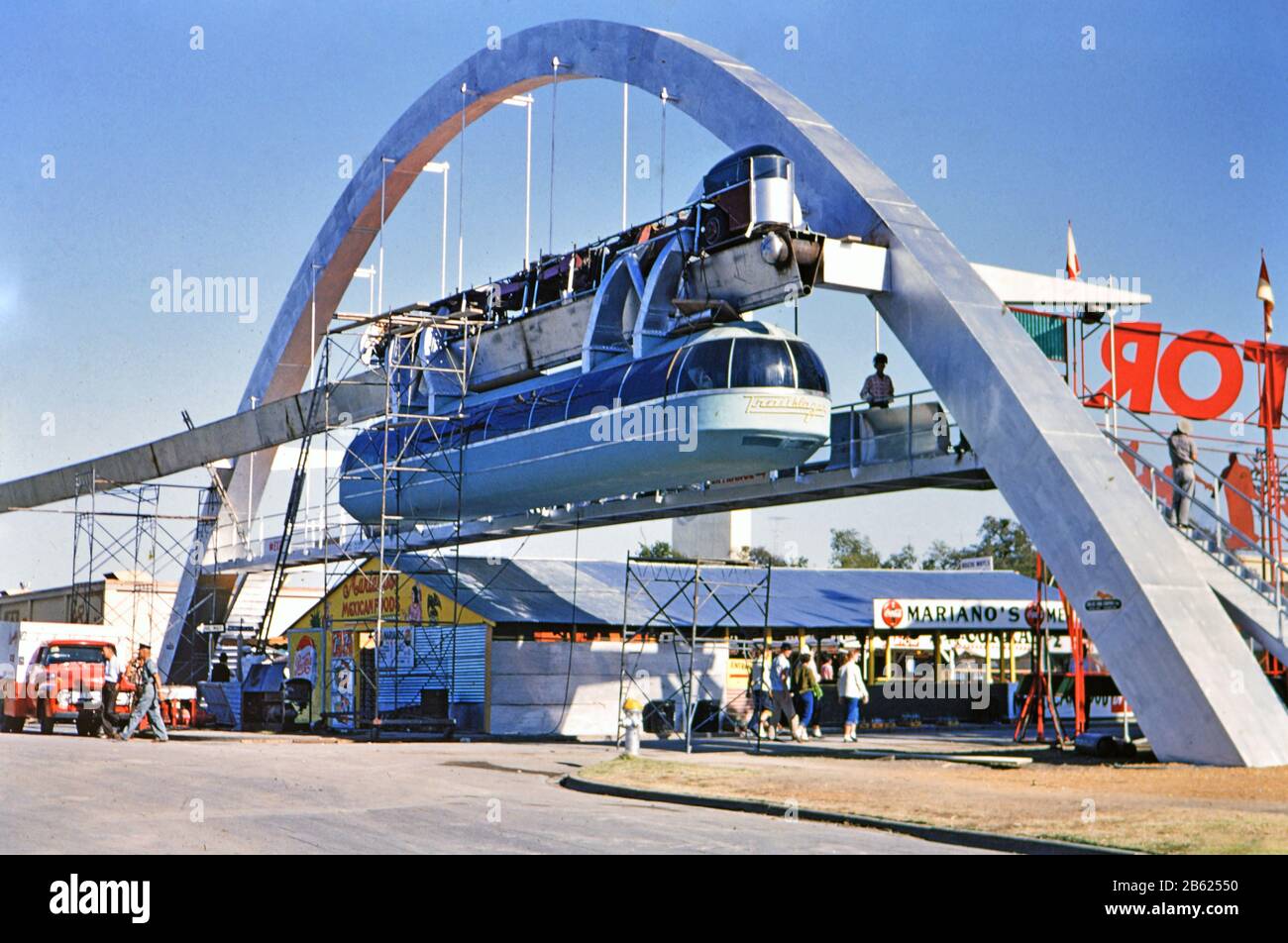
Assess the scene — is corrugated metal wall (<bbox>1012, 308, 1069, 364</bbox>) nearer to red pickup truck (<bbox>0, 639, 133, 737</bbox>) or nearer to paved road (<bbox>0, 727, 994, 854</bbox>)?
paved road (<bbox>0, 727, 994, 854</bbox>)

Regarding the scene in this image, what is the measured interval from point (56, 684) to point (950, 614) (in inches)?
845

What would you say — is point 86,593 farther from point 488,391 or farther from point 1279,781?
point 1279,781

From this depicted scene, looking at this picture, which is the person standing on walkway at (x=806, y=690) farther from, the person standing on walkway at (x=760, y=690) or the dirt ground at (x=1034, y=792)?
the dirt ground at (x=1034, y=792)

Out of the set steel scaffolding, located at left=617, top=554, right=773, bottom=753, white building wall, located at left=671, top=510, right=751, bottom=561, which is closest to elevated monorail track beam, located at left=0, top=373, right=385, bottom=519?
steel scaffolding, located at left=617, top=554, right=773, bottom=753

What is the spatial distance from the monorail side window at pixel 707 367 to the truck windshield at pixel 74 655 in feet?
53.1

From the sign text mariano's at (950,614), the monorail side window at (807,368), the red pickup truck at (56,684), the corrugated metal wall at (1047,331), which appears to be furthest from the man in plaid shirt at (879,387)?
the red pickup truck at (56,684)

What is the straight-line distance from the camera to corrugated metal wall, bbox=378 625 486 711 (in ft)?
109

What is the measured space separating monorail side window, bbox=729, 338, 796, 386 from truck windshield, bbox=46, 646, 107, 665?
56.5 ft

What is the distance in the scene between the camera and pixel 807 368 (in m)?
27.0

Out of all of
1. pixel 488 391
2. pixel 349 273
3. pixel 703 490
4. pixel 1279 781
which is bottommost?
pixel 1279 781

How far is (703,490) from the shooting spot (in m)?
32.7

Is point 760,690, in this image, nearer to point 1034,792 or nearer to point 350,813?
point 1034,792
